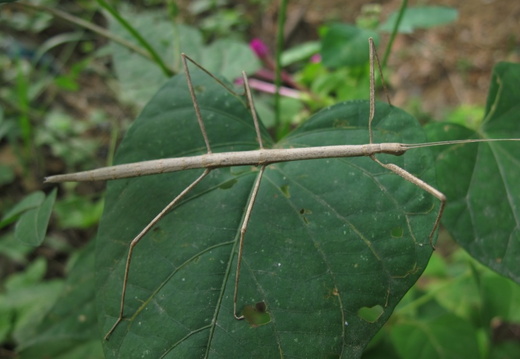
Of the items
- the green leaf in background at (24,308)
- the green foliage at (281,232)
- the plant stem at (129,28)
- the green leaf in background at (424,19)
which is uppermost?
the plant stem at (129,28)

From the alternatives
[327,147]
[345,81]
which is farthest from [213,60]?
[327,147]

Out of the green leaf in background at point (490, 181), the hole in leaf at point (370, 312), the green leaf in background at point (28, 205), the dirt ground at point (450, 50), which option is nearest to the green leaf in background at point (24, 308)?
the green leaf in background at point (28, 205)

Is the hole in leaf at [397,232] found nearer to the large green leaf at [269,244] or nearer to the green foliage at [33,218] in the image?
the large green leaf at [269,244]

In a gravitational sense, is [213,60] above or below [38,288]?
above

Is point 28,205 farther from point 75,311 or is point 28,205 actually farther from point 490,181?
point 490,181

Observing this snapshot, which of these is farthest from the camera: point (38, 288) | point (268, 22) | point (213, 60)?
point (268, 22)

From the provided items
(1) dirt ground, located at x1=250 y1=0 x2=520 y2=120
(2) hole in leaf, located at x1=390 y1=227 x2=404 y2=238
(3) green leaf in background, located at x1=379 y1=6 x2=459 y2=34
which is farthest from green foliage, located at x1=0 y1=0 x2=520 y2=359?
(1) dirt ground, located at x1=250 y1=0 x2=520 y2=120

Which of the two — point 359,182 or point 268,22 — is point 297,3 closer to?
point 268,22
